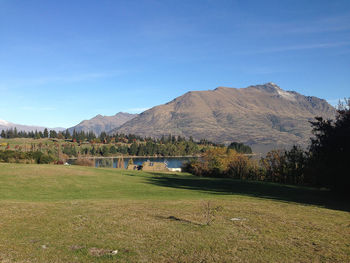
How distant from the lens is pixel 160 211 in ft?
47.1

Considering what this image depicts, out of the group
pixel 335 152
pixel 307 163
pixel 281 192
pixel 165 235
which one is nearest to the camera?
pixel 165 235

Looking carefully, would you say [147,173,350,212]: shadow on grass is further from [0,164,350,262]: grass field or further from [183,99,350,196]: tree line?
[0,164,350,262]: grass field

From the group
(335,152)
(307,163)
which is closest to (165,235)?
(335,152)

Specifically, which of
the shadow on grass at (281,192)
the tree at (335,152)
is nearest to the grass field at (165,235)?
the shadow on grass at (281,192)

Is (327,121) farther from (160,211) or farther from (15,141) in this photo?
(15,141)

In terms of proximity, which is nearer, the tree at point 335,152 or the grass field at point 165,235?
the grass field at point 165,235

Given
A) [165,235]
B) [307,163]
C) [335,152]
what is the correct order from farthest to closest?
[307,163], [335,152], [165,235]

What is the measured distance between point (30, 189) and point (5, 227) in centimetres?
1299

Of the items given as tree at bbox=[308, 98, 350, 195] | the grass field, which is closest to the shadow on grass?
tree at bbox=[308, 98, 350, 195]

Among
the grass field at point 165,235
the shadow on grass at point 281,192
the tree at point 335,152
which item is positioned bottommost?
the shadow on grass at point 281,192

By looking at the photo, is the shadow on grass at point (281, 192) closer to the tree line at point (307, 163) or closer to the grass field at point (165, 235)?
the tree line at point (307, 163)

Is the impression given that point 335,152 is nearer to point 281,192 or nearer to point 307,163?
point 281,192

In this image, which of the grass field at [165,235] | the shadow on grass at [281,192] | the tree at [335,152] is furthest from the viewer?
the tree at [335,152]

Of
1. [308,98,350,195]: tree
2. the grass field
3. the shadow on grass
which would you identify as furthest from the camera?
[308,98,350,195]: tree
